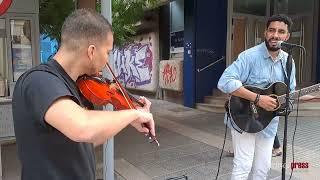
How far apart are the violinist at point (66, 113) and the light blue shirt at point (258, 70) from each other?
178 centimetres

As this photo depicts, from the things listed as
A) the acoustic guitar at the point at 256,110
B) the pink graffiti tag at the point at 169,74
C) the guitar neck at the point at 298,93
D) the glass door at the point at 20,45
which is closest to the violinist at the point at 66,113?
the acoustic guitar at the point at 256,110

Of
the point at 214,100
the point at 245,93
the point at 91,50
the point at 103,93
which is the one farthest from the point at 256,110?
the point at 214,100

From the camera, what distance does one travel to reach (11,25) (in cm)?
687

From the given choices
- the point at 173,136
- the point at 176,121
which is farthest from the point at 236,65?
the point at 176,121

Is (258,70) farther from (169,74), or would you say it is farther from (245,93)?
(169,74)

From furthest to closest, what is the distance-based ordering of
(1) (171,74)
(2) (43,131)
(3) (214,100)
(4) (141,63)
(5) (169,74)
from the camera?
(4) (141,63), (5) (169,74), (1) (171,74), (3) (214,100), (2) (43,131)

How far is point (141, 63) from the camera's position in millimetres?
14898

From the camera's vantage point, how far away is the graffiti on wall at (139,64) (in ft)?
46.3

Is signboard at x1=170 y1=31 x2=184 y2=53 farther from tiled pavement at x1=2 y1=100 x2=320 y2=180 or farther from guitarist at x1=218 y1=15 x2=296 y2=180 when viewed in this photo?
guitarist at x1=218 y1=15 x2=296 y2=180

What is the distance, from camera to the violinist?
1462mm

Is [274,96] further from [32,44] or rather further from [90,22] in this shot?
[32,44]

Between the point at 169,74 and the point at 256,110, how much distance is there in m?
9.13

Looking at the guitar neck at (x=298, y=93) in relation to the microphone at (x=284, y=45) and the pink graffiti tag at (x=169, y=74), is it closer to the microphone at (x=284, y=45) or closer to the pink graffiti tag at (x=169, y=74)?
the microphone at (x=284, y=45)

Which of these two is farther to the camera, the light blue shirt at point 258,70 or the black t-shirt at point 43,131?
the light blue shirt at point 258,70
